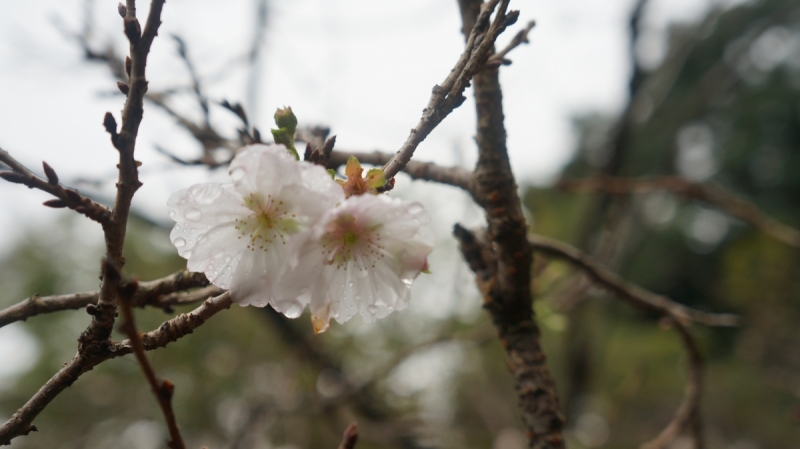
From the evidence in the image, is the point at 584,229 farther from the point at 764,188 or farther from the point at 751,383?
the point at 764,188

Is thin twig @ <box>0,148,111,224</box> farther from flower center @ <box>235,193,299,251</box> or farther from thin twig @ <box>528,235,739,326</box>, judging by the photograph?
thin twig @ <box>528,235,739,326</box>

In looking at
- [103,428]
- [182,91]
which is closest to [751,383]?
[182,91]

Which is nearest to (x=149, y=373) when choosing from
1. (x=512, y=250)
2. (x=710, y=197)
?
(x=512, y=250)

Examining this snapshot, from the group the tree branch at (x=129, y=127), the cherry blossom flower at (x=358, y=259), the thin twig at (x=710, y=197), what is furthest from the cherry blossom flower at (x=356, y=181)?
the thin twig at (x=710, y=197)

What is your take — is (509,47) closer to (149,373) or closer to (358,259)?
(358,259)

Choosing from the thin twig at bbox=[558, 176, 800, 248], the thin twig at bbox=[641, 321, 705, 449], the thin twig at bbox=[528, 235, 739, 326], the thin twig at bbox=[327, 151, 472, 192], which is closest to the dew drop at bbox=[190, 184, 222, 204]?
the thin twig at bbox=[327, 151, 472, 192]

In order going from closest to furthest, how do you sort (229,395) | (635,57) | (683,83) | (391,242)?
(391,242) → (635,57) → (229,395) → (683,83)
